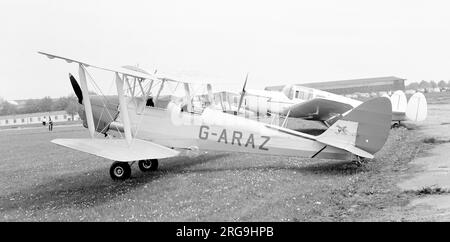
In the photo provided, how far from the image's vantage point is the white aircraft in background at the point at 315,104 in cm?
1725

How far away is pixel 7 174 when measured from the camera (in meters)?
12.2

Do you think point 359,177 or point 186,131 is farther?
point 186,131

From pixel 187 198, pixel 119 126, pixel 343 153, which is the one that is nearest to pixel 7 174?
pixel 119 126

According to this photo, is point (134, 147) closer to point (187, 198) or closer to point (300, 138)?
point (187, 198)

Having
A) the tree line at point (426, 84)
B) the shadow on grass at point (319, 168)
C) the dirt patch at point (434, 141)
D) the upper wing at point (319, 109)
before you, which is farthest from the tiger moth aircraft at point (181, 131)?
the tree line at point (426, 84)

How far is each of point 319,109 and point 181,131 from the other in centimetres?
925

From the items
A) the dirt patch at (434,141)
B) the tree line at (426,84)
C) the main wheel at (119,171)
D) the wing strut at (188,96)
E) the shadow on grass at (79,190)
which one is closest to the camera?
the shadow on grass at (79,190)

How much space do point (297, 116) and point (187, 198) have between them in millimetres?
11826

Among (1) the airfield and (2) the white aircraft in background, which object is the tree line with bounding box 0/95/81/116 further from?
(1) the airfield

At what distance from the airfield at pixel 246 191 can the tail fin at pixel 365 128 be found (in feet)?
1.90

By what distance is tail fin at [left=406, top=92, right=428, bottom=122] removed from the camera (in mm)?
18328

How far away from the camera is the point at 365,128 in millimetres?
8352

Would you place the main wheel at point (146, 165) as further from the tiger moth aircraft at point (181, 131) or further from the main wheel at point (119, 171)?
the main wheel at point (119, 171)

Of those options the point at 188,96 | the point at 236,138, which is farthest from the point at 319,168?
the point at 188,96
